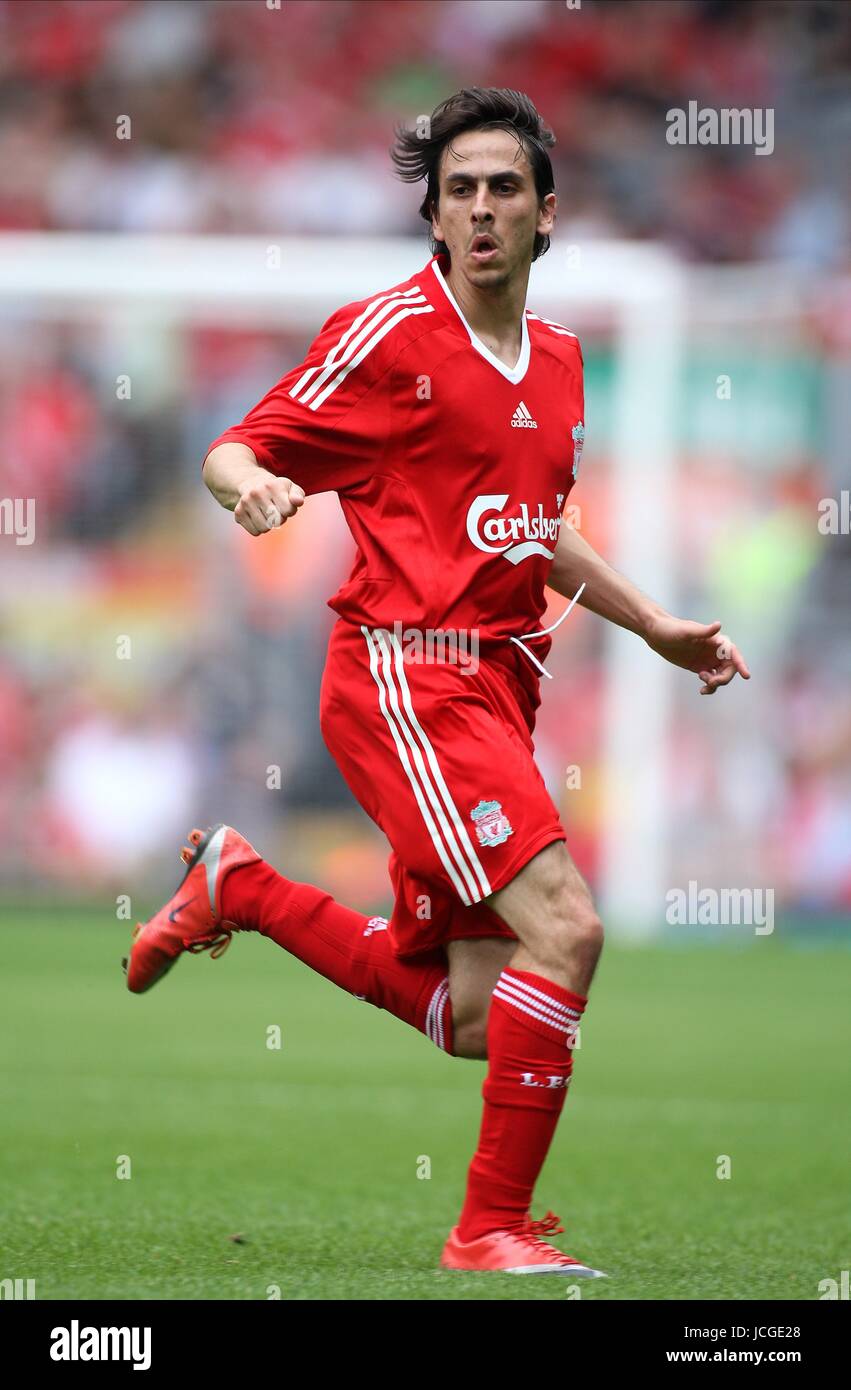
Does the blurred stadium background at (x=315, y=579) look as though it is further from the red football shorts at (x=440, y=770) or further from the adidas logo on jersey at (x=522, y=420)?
the adidas logo on jersey at (x=522, y=420)

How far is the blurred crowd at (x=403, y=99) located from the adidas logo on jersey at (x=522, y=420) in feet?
35.0

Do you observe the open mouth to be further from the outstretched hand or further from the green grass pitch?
the green grass pitch

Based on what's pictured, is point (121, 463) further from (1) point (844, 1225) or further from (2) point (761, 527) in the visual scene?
(1) point (844, 1225)

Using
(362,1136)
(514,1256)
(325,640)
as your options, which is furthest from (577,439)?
(325,640)

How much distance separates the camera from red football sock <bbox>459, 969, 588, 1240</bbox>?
149 inches

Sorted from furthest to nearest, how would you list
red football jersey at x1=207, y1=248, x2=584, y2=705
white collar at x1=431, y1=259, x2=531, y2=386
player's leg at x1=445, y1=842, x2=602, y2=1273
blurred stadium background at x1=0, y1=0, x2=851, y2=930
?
1. blurred stadium background at x1=0, y1=0, x2=851, y2=930
2. white collar at x1=431, y1=259, x2=531, y2=386
3. red football jersey at x1=207, y1=248, x2=584, y2=705
4. player's leg at x1=445, y1=842, x2=602, y2=1273

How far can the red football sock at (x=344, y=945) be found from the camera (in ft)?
13.9

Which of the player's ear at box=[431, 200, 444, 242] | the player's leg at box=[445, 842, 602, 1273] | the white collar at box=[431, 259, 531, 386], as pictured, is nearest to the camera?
the player's leg at box=[445, 842, 602, 1273]

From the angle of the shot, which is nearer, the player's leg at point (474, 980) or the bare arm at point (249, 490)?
the bare arm at point (249, 490)

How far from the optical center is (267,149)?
1473cm

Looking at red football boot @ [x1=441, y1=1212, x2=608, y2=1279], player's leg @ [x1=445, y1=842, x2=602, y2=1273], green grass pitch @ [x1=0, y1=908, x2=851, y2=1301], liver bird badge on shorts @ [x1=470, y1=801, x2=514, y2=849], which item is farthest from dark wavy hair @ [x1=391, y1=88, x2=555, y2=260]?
green grass pitch @ [x1=0, y1=908, x2=851, y2=1301]

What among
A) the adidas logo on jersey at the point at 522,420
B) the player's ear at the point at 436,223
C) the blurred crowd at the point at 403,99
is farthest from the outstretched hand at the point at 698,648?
the blurred crowd at the point at 403,99

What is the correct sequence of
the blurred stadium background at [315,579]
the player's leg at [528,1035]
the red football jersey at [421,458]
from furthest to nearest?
the blurred stadium background at [315,579]
the red football jersey at [421,458]
the player's leg at [528,1035]

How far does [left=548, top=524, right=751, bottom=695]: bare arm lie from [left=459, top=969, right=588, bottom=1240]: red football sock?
0.84m
